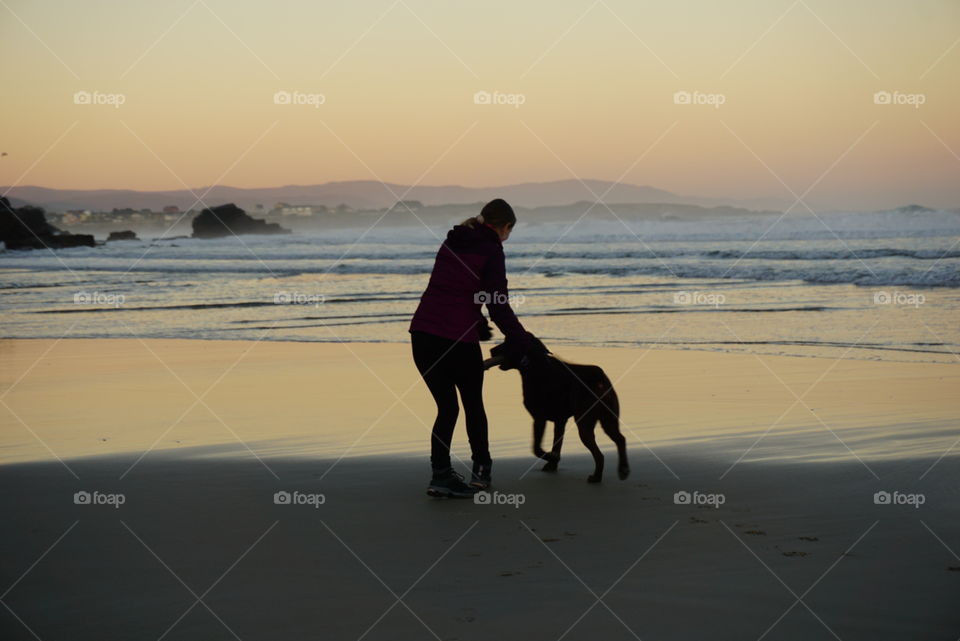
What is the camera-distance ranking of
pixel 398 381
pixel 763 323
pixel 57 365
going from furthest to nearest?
pixel 763 323 < pixel 57 365 < pixel 398 381

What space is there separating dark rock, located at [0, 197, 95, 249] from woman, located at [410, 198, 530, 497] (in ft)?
137

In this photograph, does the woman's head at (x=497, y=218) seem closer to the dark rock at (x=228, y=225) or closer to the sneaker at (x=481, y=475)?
the sneaker at (x=481, y=475)

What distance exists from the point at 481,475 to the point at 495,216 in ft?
5.58

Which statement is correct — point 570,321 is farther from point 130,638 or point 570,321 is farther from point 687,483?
point 130,638

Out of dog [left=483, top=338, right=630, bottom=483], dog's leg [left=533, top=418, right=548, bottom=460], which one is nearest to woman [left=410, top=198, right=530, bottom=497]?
dog [left=483, top=338, right=630, bottom=483]

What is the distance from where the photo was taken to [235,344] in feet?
51.5

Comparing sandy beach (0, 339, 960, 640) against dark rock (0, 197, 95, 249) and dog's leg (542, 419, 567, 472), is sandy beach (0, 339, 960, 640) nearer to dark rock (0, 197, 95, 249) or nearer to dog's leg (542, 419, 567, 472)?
dog's leg (542, 419, 567, 472)

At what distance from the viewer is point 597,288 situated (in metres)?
25.3

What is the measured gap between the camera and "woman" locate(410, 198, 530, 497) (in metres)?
6.61

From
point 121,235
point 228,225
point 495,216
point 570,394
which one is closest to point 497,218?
point 495,216

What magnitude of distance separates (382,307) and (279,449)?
44.6ft

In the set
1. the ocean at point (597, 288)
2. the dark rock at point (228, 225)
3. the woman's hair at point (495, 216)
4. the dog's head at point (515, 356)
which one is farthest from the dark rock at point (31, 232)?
the woman's hair at point (495, 216)

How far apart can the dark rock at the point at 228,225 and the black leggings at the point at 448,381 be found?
170 feet

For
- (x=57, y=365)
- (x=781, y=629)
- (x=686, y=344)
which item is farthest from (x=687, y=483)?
(x=57, y=365)
